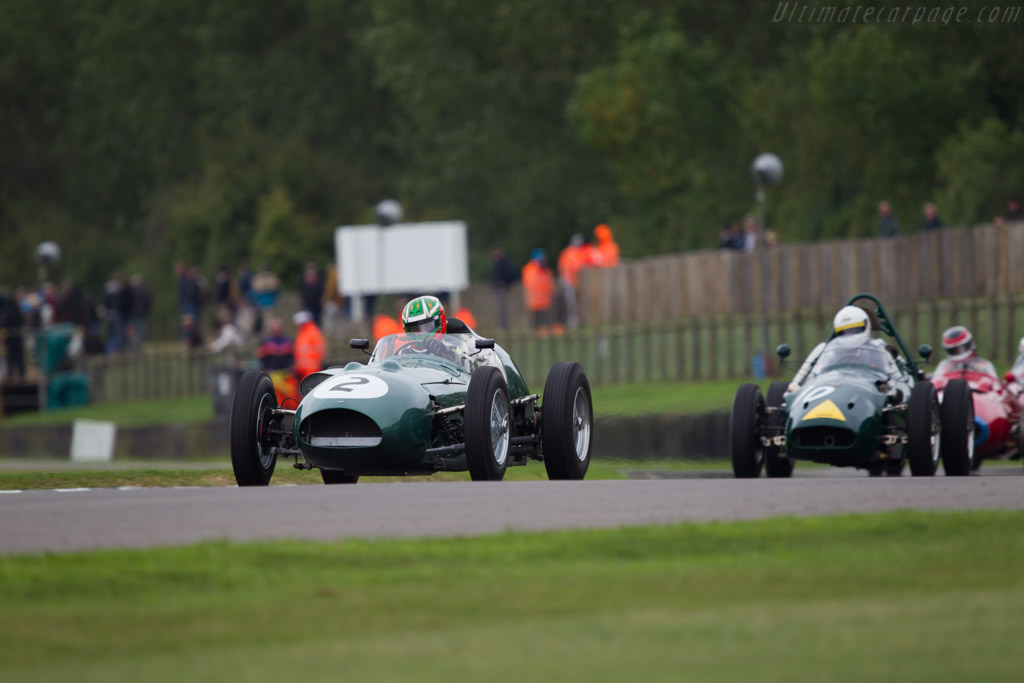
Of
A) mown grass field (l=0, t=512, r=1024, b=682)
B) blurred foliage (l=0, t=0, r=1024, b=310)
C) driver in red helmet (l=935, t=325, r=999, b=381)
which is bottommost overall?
mown grass field (l=0, t=512, r=1024, b=682)

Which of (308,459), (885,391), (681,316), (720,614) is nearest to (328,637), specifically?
(720,614)

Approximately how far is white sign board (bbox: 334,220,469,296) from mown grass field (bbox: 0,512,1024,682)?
923 inches

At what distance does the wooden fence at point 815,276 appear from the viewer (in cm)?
2728

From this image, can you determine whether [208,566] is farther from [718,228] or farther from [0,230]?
[0,230]

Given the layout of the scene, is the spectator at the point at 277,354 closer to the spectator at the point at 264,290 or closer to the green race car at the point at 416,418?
the spectator at the point at 264,290

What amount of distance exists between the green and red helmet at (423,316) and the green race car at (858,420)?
2882 mm

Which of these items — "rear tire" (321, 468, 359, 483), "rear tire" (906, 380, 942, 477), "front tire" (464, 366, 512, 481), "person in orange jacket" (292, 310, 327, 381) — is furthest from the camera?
"person in orange jacket" (292, 310, 327, 381)

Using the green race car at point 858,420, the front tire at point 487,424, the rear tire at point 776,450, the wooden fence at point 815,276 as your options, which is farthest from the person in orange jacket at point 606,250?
the front tire at point 487,424

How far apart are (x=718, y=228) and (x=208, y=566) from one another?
38780 mm

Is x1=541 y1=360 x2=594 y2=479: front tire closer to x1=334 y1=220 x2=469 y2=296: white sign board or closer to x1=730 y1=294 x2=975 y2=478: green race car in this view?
x1=730 y1=294 x2=975 y2=478: green race car

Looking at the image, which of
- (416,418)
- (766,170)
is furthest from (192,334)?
(416,418)

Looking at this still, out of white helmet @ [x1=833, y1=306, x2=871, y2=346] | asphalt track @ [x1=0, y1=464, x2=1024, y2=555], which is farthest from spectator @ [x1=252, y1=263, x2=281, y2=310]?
asphalt track @ [x1=0, y1=464, x2=1024, y2=555]

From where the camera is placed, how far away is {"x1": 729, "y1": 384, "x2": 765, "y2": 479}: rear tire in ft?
55.9

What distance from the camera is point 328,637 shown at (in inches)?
302
